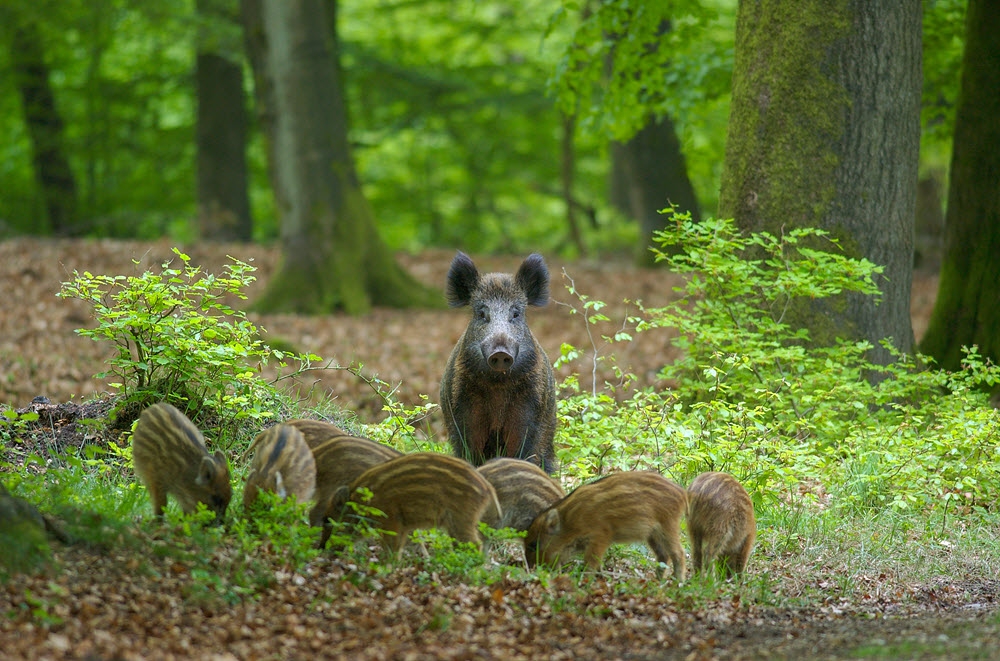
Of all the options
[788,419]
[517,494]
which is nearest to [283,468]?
[517,494]

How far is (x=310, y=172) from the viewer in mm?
15344

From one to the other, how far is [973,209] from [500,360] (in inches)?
228

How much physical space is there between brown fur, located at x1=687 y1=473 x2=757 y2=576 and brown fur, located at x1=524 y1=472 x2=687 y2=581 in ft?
0.47

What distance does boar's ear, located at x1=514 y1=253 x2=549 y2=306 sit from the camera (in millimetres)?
7203

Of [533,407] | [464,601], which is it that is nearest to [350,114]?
[533,407]

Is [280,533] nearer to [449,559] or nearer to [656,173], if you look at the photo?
[449,559]

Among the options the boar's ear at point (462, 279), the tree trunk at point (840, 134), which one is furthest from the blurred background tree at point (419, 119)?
the boar's ear at point (462, 279)

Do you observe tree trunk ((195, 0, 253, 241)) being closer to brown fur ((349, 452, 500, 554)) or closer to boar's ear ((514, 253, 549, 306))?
boar's ear ((514, 253, 549, 306))

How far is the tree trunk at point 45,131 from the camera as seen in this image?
20.8 meters

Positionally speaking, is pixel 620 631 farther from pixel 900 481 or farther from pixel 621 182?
pixel 621 182

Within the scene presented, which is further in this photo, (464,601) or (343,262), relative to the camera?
Answer: (343,262)

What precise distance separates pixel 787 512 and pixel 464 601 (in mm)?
2717

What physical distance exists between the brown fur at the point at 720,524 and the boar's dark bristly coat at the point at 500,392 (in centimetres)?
139

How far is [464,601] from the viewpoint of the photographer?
4.80 meters
